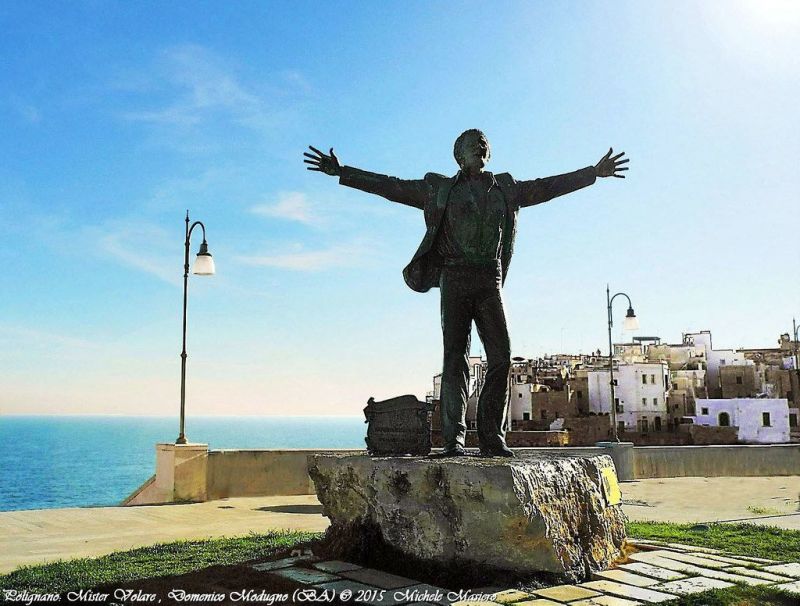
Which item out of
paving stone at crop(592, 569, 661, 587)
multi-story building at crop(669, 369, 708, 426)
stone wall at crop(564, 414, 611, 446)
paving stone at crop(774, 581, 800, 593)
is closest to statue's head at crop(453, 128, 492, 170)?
paving stone at crop(592, 569, 661, 587)

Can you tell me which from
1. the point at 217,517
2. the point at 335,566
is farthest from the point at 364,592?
the point at 217,517

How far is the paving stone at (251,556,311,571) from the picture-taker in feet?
20.1

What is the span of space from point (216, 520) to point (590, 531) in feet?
20.6

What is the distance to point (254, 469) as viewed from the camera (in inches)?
545

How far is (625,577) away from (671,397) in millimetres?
75257

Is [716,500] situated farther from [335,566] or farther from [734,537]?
[335,566]

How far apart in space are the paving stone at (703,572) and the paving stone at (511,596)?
1.46 meters

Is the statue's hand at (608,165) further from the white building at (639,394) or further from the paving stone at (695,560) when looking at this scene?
the white building at (639,394)

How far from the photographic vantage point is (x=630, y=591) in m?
5.23

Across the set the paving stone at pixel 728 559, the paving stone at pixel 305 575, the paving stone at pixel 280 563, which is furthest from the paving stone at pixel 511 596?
the paving stone at pixel 728 559

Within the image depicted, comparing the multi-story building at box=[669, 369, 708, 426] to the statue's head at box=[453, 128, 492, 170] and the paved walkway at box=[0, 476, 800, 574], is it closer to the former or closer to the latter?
the paved walkway at box=[0, 476, 800, 574]

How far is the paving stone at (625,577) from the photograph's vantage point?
5.46 m

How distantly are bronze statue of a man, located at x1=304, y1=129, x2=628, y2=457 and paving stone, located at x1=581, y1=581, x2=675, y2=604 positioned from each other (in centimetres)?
139

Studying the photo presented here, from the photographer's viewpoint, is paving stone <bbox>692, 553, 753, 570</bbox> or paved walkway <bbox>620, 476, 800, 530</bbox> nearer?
paving stone <bbox>692, 553, 753, 570</bbox>
